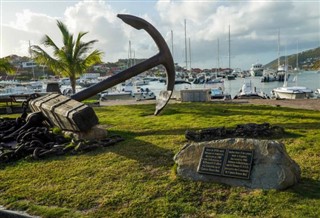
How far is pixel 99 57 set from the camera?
2000cm

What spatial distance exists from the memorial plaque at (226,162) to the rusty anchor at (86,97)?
2.99 m

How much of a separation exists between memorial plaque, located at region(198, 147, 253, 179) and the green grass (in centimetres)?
18

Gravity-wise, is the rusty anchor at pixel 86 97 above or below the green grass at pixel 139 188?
above

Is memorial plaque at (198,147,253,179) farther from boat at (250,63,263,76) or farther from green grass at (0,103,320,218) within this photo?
boat at (250,63,263,76)

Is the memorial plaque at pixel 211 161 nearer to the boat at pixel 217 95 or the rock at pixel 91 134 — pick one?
the rock at pixel 91 134

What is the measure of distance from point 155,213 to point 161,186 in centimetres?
68

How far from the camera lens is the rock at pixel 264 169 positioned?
398 centimetres

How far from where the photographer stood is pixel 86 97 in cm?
832

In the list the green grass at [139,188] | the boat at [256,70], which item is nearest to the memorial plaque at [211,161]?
the green grass at [139,188]

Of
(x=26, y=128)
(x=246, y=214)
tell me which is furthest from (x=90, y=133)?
(x=246, y=214)

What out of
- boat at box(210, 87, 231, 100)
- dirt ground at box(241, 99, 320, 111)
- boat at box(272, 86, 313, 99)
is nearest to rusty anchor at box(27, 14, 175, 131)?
dirt ground at box(241, 99, 320, 111)

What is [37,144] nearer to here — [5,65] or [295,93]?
[5,65]

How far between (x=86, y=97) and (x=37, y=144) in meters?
2.25

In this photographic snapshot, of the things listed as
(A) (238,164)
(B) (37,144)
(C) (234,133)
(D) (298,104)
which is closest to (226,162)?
(A) (238,164)
